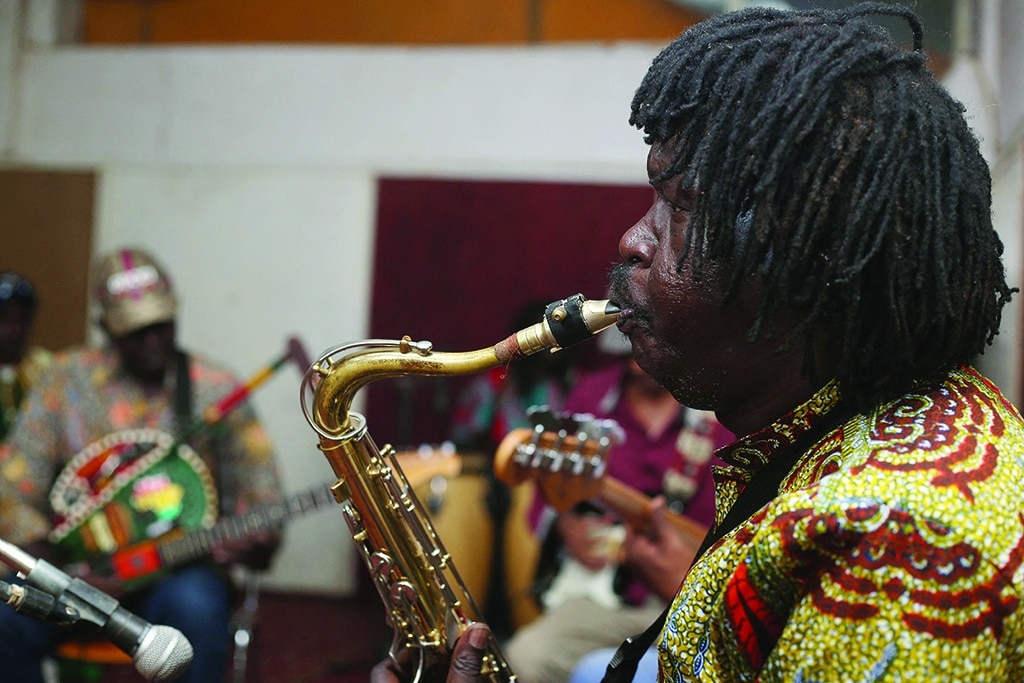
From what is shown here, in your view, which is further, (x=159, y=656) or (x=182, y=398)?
(x=182, y=398)

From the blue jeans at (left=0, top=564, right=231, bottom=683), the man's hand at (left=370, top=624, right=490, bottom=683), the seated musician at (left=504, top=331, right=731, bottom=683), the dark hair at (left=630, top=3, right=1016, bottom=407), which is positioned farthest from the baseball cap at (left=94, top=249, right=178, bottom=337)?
the dark hair at (left=630, top=3, right=1016, bottom=407)

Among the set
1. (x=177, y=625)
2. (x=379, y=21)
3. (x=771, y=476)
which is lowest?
(x=177, y=625)

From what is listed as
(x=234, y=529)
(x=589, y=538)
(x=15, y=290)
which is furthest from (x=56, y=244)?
(x=589, y=538)

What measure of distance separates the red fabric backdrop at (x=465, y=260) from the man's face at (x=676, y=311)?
4.78 m

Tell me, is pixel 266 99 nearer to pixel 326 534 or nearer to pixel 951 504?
pixel 326 534

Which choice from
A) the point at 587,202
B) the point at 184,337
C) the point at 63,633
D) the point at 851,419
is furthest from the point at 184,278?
the point at 851,419

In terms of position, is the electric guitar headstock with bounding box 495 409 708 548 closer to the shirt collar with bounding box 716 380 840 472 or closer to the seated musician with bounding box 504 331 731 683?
the seated musician with bounding box 504 331 731 683

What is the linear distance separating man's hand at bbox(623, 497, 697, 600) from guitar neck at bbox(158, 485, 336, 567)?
1.20 meters

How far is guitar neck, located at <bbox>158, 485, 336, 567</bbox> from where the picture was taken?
12.9 feet

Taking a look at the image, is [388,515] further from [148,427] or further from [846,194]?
[148,427]

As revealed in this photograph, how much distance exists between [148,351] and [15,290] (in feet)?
3.78

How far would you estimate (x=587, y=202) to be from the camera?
253 inches

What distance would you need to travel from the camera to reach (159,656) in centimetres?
179

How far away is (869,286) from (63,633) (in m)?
3.34
